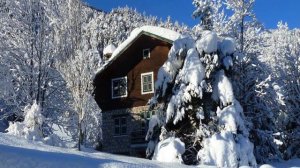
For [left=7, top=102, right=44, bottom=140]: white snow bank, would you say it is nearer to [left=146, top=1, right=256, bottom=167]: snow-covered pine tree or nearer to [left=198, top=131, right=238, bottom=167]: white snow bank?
[left=146, top=1, right=256, bottom=167]: snow-covered pine tree

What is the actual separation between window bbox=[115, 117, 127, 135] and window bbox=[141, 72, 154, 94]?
2583 millimetres

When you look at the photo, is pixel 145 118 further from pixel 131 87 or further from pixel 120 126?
pixel 131 87

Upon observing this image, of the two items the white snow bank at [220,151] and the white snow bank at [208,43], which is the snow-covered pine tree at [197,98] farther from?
the white snow bank at [220,151]

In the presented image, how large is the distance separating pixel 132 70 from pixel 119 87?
1.62 m

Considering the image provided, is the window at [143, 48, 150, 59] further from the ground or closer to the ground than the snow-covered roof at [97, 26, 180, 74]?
closer to the ground

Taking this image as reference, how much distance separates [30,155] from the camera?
8.65m

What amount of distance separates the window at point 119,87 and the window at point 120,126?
1692 millimetres

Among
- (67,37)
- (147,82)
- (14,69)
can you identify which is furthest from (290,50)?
(14,69)

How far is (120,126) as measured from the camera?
107ft

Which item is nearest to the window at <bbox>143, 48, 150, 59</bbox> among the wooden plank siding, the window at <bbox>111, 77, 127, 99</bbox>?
the wooden plank siding

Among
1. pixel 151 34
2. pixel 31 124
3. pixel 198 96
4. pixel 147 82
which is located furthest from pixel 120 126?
pixel 198 96

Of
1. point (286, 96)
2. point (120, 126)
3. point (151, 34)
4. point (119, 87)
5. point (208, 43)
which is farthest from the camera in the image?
point (286, 96)

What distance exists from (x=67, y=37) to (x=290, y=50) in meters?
19.2

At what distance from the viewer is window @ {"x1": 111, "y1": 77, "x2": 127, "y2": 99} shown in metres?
32.9
